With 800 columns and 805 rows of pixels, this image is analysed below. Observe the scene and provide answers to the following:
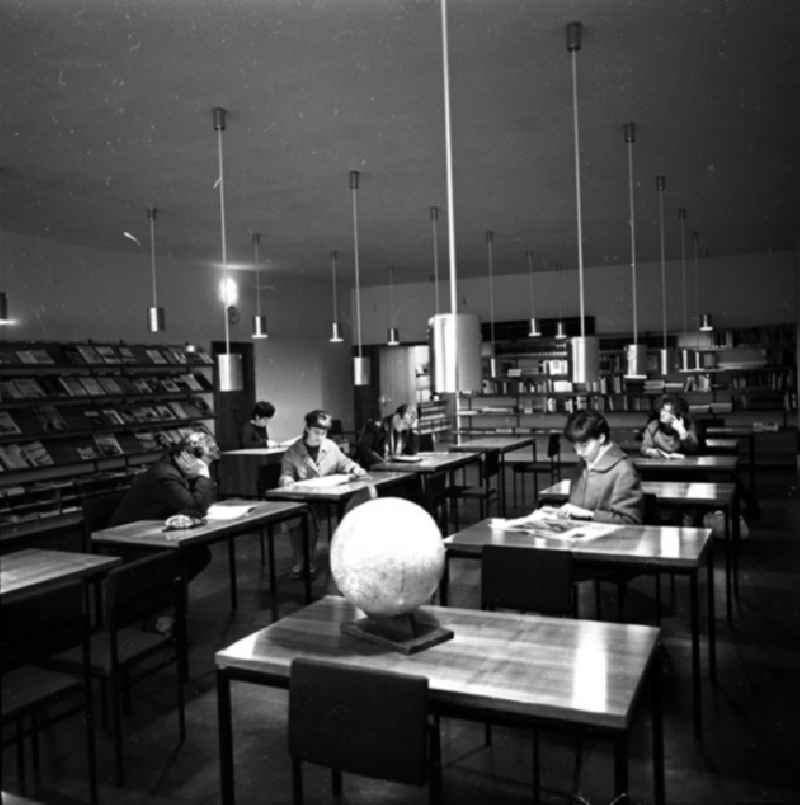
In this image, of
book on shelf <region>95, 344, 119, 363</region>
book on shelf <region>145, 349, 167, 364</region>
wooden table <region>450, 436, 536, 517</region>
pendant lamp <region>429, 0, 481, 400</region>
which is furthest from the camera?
book on shelf <region>145, 349, 167, 364</region>

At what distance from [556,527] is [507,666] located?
71.5 inches

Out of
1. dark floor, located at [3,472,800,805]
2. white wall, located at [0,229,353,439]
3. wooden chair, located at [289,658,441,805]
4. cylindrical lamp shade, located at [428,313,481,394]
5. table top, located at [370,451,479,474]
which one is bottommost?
dark floor, located at [3,472,800,805]

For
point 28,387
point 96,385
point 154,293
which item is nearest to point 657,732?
point 28,387

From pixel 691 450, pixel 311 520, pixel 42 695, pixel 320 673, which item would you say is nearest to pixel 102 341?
pixel 311 520

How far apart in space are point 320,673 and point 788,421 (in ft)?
38.6

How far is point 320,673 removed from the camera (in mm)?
1976

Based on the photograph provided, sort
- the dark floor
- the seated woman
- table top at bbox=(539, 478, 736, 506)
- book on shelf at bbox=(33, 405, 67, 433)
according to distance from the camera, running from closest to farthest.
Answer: the dark floor, table top at bbox=(539, 478, 736, 506), the seated woman, book on shelf at bbox=(33, 405, 67, 433)

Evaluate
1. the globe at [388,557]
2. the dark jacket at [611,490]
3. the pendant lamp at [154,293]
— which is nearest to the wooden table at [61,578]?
the globe at [388,557]

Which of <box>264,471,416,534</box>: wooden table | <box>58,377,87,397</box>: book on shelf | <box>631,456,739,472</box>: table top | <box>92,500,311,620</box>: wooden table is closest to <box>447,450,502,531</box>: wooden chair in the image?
<box>631,456,739,472</box>: table top

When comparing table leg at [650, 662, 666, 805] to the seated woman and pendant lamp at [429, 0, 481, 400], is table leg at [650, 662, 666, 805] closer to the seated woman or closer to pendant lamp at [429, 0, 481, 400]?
pendant lamp at [429, 0, 481, 400]

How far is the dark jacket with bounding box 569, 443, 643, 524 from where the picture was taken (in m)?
4.21

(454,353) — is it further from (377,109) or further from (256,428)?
(256,428)

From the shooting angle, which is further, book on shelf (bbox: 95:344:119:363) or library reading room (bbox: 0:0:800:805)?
book on shelf (bbox: 95:344:119:363)

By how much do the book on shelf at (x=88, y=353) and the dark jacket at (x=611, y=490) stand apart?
617cm
